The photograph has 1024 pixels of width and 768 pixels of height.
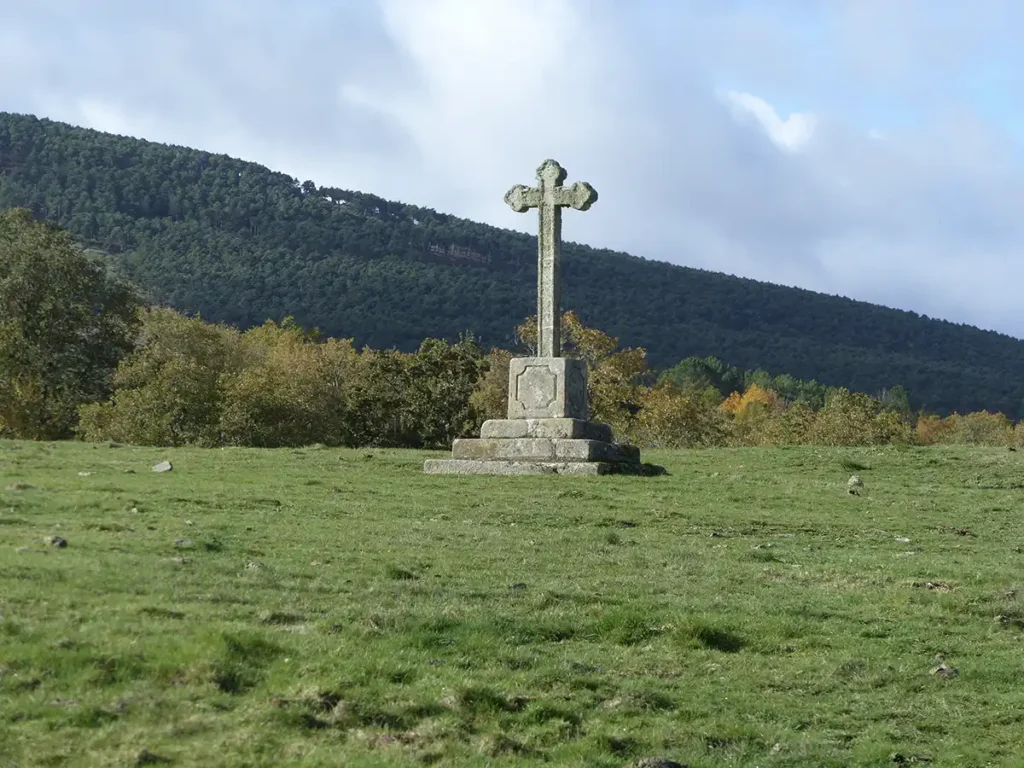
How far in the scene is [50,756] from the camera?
685 centimetres

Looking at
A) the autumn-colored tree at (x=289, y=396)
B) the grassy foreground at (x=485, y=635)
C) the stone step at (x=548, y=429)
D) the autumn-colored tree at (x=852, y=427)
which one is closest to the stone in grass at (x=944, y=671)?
the grassy foreground at (x=485, y=635)

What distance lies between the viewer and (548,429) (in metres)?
25.3

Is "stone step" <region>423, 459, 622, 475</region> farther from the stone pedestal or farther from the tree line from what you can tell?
the tree line

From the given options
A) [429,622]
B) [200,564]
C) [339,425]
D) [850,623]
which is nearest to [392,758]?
[429,622]

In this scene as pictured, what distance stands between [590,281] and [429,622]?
142 metres

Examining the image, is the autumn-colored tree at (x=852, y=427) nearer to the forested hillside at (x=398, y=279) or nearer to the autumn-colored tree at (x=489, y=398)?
the autumn-colored tree at (x=489, y=398)

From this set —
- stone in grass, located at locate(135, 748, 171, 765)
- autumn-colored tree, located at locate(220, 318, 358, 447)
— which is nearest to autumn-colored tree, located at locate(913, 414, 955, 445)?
autumn-colored tree, located at locate(220, 318, 358, 447)

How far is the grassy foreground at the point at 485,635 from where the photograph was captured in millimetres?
7699

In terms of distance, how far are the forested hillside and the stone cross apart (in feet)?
278

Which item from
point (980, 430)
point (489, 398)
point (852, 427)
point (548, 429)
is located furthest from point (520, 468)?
point (980, 430)

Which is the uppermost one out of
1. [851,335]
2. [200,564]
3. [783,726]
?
[851,335]

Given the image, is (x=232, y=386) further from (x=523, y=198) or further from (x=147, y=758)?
(x=147, y=758)

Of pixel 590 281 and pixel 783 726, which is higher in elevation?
pixel 590 281

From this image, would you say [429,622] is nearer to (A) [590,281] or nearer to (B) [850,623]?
(B) [850,623]
